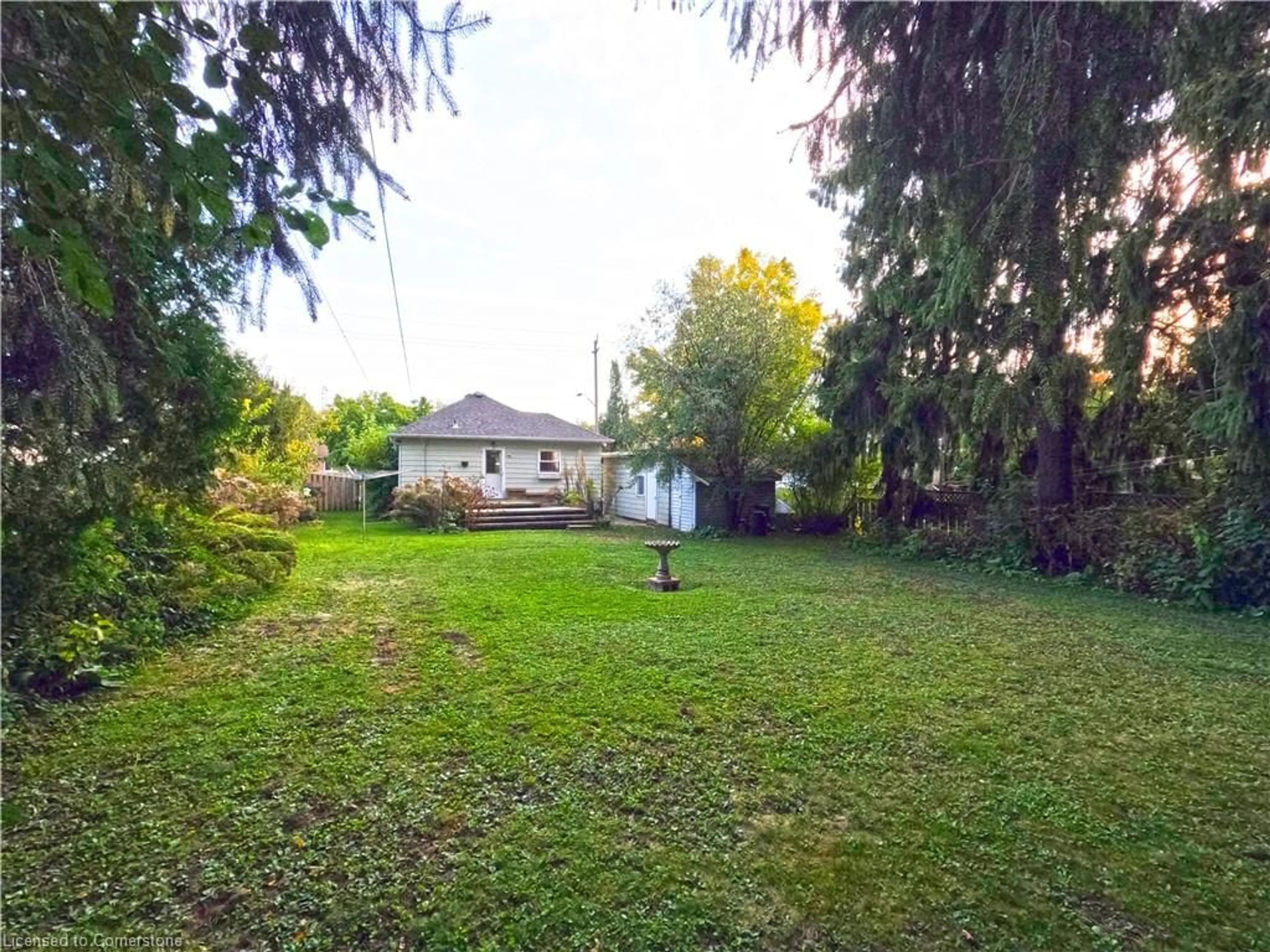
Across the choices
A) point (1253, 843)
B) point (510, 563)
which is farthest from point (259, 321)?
point (510, 563)

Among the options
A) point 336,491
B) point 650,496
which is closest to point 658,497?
point 650,496

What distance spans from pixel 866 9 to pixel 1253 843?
143 inches

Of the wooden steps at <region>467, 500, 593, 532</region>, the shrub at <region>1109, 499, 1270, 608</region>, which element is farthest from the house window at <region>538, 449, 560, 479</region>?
the shrub at <region>1109, 499, 1270, 608</region>

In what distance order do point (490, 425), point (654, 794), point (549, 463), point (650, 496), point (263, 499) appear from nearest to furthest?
1. point (654, 794)
2. point (263, 499)
3. point (650, 496)
4. point (490, 425)
5. point (549, 463)

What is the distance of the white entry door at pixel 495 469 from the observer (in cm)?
1652

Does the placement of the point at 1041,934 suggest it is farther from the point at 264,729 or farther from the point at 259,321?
the point at 259,321

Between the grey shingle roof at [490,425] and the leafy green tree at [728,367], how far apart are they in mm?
5887

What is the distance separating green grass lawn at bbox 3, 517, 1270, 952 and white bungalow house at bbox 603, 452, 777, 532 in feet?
23.9

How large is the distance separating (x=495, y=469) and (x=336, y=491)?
4.47m

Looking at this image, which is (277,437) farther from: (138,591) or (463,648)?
(463,648)

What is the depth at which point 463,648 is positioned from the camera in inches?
172

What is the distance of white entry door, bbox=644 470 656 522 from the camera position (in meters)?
14.9

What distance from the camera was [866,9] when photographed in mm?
2482

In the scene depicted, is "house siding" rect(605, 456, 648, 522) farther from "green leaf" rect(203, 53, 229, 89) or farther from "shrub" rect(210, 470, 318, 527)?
"green leaf" rect(203, 53, 229, 89)
